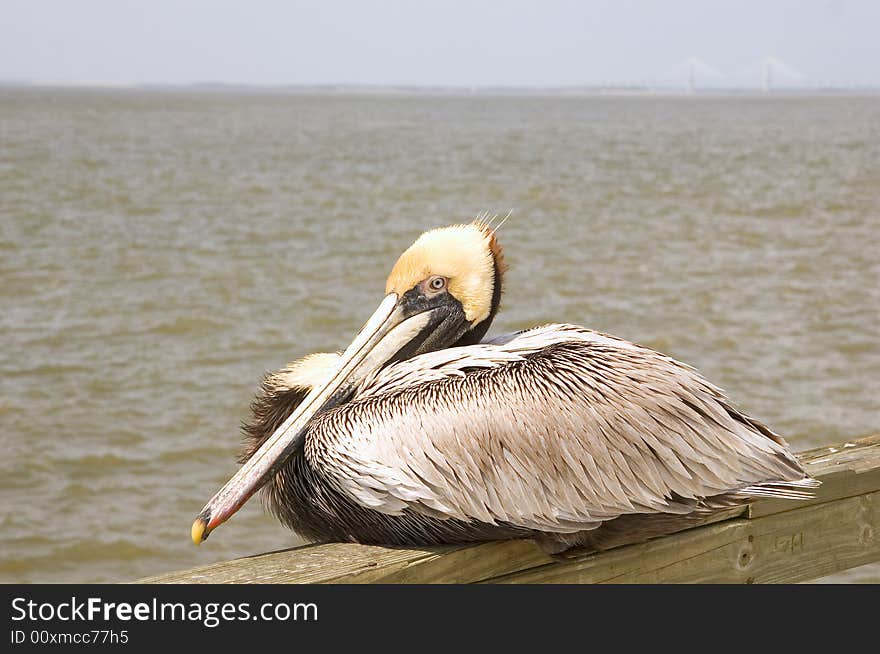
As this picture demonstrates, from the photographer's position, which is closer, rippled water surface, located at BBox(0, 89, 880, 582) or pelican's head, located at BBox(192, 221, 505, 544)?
pelican's head, located at BBox(192, 221, 505, 544)

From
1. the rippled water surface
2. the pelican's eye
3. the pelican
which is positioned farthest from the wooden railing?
the rippled water surface

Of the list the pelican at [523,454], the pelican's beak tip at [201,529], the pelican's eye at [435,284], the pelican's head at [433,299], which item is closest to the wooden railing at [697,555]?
the pelican at [523,454]

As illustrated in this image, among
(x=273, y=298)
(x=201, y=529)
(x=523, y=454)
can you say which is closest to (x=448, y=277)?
(x=523, y=454)

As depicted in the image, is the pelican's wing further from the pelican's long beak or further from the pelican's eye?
the pelican's eye

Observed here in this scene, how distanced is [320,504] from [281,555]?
0.98 ft

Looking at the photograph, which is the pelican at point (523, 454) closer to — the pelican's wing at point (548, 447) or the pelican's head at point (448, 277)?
the pelican's wing at point (548, 447)

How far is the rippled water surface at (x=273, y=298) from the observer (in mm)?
6004

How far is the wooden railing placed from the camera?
1.75m

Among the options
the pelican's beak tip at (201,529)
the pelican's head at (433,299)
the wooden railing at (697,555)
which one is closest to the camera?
the wooden railing at (697,555)

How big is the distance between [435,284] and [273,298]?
7818 mm

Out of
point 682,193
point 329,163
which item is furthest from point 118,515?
point 329,163

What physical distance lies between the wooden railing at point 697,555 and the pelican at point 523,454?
0.04 metres
